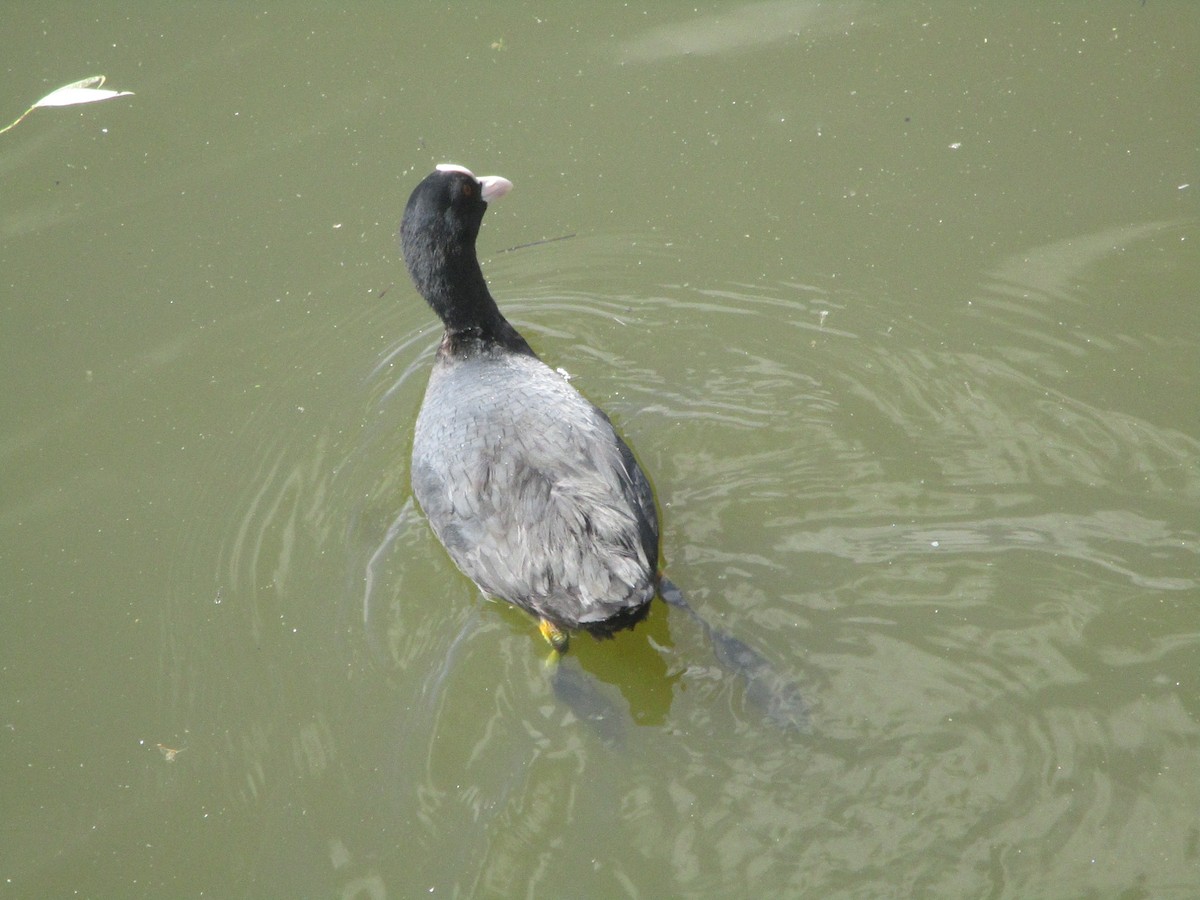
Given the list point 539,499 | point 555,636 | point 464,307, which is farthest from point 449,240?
point 555,636

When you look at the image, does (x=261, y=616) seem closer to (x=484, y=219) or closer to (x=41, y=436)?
(x=41, y=436)

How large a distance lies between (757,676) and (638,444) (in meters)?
1.05

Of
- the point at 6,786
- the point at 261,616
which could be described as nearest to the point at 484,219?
the point at 261,616

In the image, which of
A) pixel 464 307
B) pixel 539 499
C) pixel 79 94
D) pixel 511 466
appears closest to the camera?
pixel 539 499

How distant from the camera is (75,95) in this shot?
5.29m

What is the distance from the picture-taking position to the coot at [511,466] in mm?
2871

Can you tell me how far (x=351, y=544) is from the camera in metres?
3.71

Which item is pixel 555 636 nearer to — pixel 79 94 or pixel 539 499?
pixel 539 499

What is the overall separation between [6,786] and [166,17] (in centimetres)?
403

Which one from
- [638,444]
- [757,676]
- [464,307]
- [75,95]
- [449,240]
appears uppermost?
[75,95]

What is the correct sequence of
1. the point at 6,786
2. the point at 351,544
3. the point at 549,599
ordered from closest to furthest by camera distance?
1. the point at 549,599
2. the point at 6,786
3. the point at 351,544

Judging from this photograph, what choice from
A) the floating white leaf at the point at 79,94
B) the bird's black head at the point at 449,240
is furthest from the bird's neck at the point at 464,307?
the floating white leaf at the point at 79,94

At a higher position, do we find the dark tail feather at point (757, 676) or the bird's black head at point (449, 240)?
the bird's black head at point (449, 240)

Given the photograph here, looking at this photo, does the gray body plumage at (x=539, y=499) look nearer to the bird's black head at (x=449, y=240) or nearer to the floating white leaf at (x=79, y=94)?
the bird's black head at (x=449, y=240)
